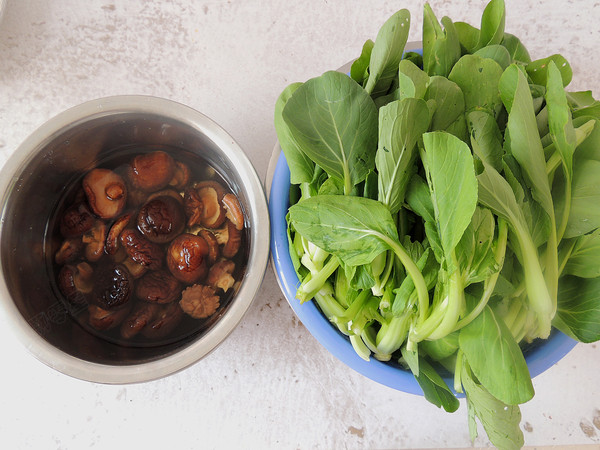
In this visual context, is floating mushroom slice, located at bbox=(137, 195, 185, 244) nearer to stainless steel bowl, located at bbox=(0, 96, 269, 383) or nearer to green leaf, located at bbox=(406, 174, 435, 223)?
stainless steel bowl, located at bbox=(0, 96, 269, 383)

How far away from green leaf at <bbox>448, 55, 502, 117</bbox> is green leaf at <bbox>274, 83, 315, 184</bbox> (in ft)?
0.52

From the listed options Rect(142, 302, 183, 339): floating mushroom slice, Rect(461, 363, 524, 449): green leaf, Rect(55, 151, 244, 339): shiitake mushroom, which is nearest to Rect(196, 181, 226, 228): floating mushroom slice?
Rect(55, 151, 244, 339): shiitake mushroom

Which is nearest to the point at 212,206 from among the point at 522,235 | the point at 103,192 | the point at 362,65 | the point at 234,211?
the point at 234,211

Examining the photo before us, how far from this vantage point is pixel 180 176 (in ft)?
1.86

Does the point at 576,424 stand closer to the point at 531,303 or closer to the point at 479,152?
the point at 531,303

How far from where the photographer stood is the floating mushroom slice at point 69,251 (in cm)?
56

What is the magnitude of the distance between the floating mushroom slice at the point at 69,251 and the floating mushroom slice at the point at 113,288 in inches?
1.7

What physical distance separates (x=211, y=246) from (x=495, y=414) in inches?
13.6

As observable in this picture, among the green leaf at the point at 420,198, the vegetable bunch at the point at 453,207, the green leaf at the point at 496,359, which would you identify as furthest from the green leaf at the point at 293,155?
the green leaf at the point at 496,359

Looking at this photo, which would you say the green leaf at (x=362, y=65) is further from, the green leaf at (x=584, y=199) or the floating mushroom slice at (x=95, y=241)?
the floating mushroom slice at (x=95, y=241)

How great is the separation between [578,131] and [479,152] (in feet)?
0.35

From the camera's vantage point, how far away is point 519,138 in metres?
0.38

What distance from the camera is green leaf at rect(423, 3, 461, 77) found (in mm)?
437

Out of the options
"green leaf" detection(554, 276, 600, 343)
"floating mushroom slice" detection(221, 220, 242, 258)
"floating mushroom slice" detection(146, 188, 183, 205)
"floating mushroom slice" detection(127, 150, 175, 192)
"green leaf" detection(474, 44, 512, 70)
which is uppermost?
"green leaf" detection(474, 44, 512, 70)
